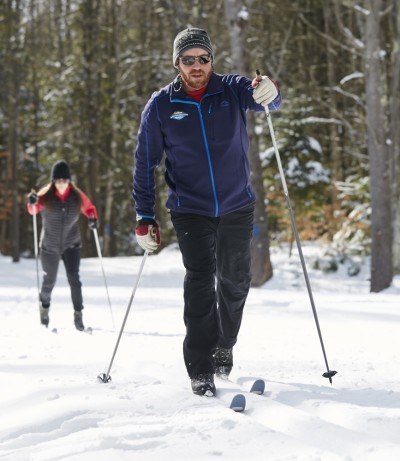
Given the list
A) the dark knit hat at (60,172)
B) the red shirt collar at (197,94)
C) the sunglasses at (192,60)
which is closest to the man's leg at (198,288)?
the red shirt collar at (197,94)

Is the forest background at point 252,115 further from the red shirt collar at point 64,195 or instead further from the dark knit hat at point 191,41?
the dark knit hat at point 191,41

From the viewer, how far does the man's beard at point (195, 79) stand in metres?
3.88

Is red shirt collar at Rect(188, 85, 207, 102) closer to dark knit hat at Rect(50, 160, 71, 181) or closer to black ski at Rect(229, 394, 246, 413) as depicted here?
black ski at Rect(229, 394, 246, 413)

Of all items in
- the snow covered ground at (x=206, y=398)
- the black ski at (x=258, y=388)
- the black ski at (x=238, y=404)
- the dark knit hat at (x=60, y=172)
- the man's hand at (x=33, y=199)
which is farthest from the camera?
the man's hand at (x=33, y=199)

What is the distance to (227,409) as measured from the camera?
10.9 ft

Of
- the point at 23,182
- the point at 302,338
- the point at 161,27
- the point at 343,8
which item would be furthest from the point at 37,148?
the point at 302,338

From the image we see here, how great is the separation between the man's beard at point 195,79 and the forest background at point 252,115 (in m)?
8.52

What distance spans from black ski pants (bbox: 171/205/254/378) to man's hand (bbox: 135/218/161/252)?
0.51 ft

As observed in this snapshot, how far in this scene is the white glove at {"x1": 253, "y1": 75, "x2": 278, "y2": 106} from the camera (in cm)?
383

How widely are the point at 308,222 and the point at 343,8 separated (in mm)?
9233

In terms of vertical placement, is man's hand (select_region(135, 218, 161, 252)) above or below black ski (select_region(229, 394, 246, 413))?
above

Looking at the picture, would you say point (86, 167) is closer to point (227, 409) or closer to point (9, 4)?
point (9, 4)

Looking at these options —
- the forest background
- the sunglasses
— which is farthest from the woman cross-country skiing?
the forest background

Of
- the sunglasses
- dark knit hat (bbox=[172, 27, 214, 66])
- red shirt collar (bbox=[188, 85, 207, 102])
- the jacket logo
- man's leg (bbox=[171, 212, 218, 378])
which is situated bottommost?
man's leg (bbox=[171, 212, 218, 378])
